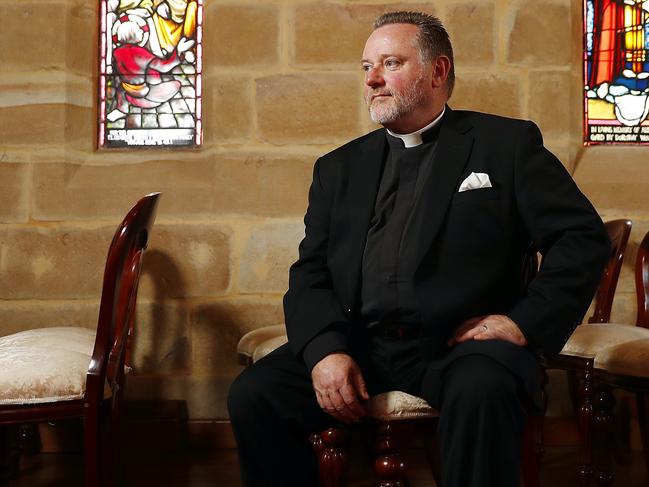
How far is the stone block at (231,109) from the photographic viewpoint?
13.0 feet

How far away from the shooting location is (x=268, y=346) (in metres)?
2.98

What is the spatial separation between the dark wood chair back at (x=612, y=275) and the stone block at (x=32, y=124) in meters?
2.50

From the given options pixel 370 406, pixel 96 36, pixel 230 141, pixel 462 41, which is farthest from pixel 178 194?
pixel 370 406

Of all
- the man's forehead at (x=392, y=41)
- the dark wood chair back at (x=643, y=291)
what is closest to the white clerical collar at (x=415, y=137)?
the man's forehead at (x=392, y=41)

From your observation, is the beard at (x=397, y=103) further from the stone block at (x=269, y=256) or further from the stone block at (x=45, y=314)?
the stone block at (x=45, y=314)

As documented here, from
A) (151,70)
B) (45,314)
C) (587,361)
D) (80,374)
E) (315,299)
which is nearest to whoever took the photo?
(315,299)

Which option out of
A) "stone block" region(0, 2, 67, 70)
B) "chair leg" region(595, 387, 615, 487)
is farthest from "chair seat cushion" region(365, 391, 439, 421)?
"stone block" region(0, 2, 67, 70)

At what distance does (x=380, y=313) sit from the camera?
7.22ft

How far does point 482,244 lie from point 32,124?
8.52 ft

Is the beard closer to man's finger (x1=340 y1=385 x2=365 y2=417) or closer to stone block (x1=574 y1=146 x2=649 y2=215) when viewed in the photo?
man's finger (x1=340 y1=385 x2=365 y2=417)

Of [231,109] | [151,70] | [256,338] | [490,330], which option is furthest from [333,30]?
[490,330]

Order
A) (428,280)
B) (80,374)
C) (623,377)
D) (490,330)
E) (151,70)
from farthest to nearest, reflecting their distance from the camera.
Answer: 1. (151,70)
2. (623,377)
3. (80,374)
4. (428,280)
5. (490,330)

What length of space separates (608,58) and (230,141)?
1.93 m

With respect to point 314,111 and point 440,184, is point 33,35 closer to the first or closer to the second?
point 314,111
